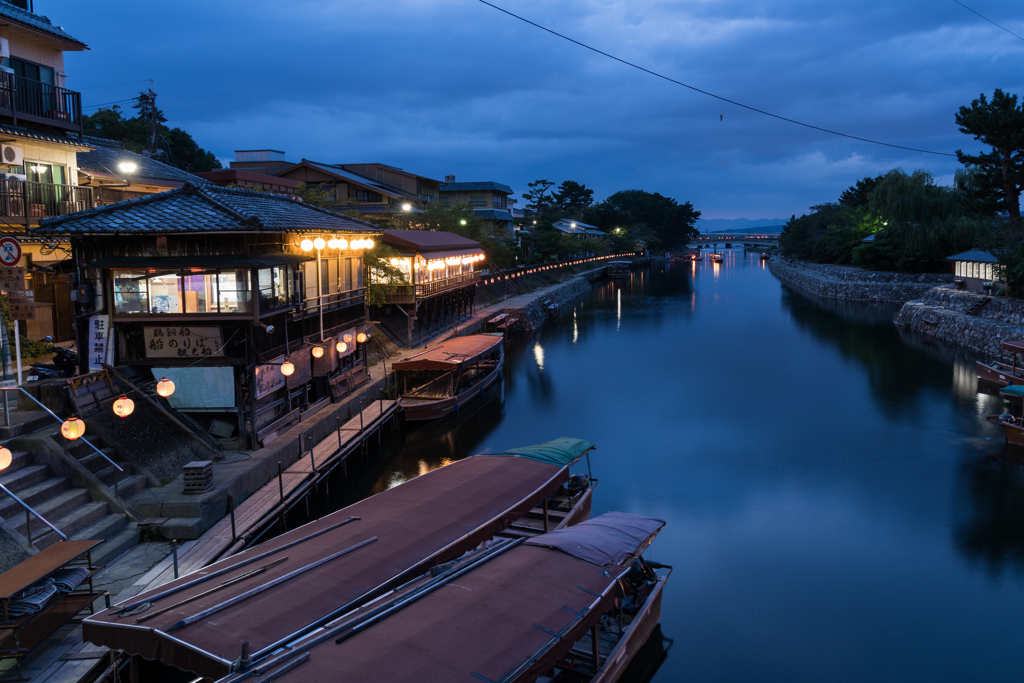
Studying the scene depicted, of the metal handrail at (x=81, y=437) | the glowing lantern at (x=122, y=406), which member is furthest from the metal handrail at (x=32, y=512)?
the glowing lantern at (x=122, y=406)

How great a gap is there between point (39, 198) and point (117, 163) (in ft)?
26.8

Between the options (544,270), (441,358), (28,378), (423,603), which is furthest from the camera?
(544,270)

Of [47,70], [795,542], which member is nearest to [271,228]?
[47,70]

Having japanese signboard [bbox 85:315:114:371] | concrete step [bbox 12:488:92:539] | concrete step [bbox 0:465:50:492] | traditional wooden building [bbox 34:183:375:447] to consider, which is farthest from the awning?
concrete step [bbox 12:488:92:539]

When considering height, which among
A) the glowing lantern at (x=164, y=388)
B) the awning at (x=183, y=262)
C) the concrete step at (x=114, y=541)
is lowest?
the concrete step at (x=114, y=541)

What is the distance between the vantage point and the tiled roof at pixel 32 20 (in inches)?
775

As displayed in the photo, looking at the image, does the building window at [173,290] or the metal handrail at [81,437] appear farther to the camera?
the building window at [173,290]

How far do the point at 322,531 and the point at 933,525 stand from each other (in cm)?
1648

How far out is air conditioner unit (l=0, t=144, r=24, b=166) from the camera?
64.3 feet

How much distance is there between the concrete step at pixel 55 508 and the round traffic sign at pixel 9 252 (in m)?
5.51

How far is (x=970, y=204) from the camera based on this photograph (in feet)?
151

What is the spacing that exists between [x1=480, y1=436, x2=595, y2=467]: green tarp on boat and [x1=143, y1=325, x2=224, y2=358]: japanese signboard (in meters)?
8.17

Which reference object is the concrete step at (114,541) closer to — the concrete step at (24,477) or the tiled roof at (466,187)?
the concrete step at (24,477)

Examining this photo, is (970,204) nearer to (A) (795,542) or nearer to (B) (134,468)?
(A) (795,542)
